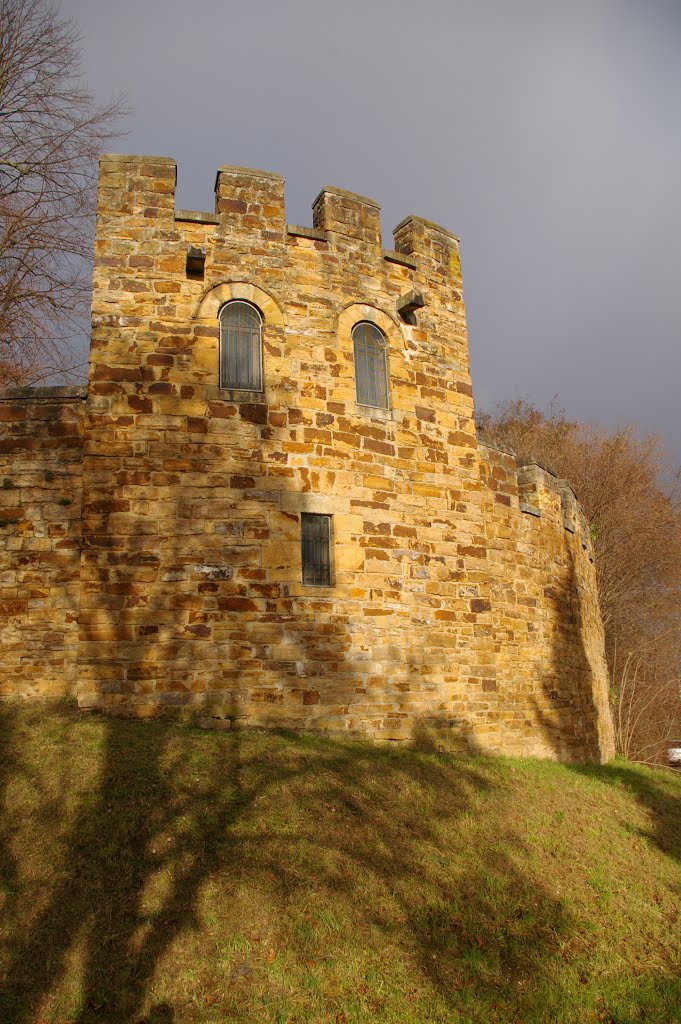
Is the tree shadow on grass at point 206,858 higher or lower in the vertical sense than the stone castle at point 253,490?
lower

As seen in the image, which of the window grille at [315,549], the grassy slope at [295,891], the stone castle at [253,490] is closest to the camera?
the grassy slope at [295,891]

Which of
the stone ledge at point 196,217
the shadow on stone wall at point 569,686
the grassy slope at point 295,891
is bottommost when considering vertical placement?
the grassy slope at point 295,891

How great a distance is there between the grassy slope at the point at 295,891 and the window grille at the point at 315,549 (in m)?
1.87

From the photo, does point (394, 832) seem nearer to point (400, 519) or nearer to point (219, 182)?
point (400, 519)

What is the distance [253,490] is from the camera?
30.2 ft

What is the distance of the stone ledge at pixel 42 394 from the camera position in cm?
962

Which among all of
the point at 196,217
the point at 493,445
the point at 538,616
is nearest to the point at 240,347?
the point at 196,217

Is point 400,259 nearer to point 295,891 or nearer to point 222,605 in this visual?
point 222,605

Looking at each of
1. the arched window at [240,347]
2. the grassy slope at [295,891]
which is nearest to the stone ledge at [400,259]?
the arched window at [240,347]

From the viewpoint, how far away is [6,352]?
14.7 metres

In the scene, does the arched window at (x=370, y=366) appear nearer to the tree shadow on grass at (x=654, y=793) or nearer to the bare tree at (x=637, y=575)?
the tree shadow on grass at (x=654, y=793)

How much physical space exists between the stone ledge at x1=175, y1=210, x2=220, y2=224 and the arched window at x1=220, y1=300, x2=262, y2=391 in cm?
105

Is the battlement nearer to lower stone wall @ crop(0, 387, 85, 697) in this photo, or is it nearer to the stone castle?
the stone castle

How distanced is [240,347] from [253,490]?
1783 millimetres
